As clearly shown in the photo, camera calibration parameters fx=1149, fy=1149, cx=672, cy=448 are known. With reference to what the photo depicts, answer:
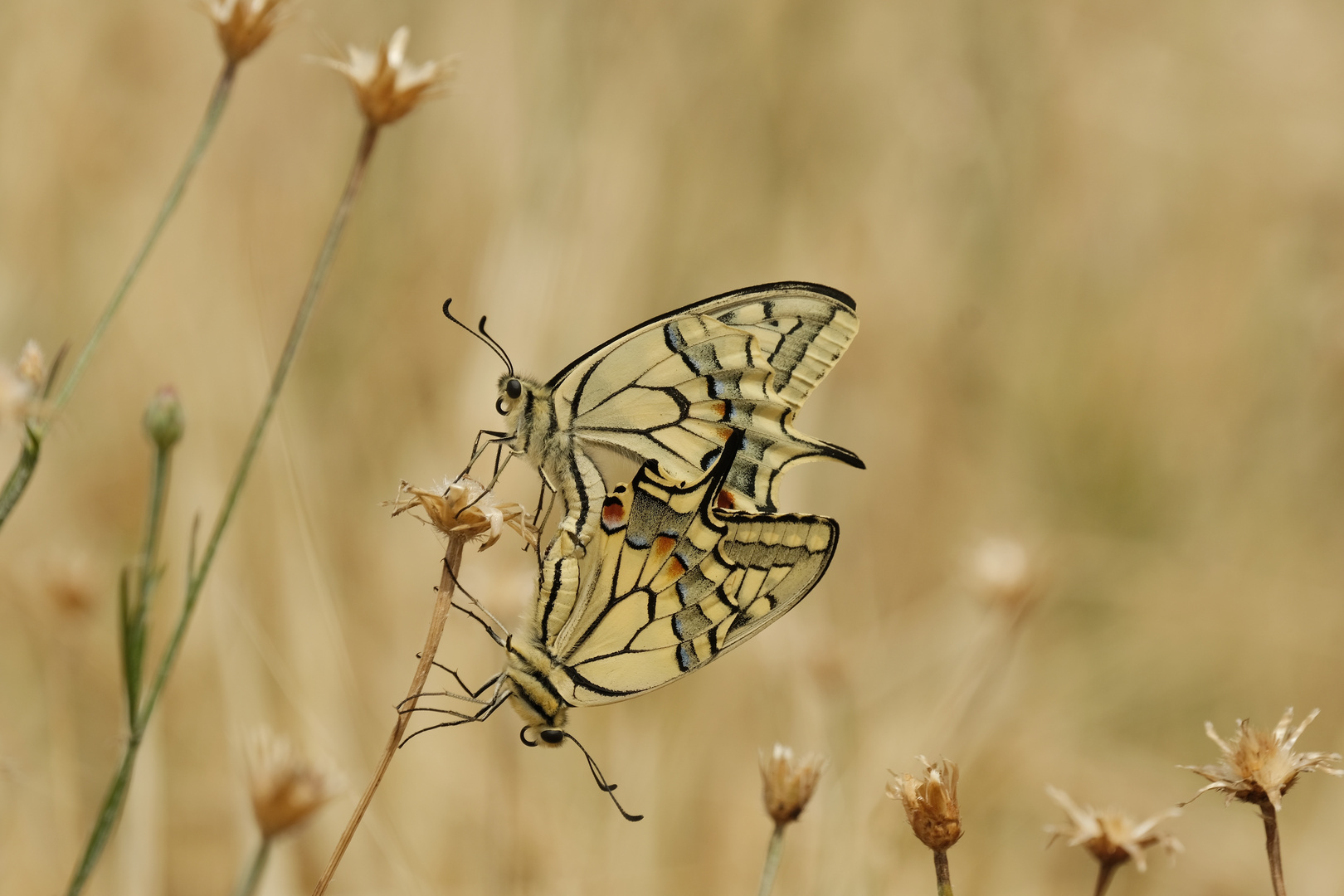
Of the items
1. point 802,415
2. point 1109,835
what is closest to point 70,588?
point 1109,835

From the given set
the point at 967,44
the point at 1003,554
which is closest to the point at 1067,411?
the point at 967,44

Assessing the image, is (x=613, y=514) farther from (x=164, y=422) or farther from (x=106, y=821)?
(x=106, y=821)

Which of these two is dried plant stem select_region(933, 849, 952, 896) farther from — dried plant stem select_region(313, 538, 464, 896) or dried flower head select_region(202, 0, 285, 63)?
dried flower head select_region(202, 0, 285, 63)

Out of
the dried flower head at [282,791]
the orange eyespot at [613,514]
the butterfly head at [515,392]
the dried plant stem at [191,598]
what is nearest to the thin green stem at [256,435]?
the dried plant stem at [191,598]

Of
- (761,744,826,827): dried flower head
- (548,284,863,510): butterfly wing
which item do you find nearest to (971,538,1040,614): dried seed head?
(548,284,863,510): butterfly wing

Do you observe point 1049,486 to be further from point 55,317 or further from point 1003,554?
point 55,317

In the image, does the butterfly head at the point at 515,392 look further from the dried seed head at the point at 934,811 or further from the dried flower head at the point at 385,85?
the dried seed head at the point at 934,811
